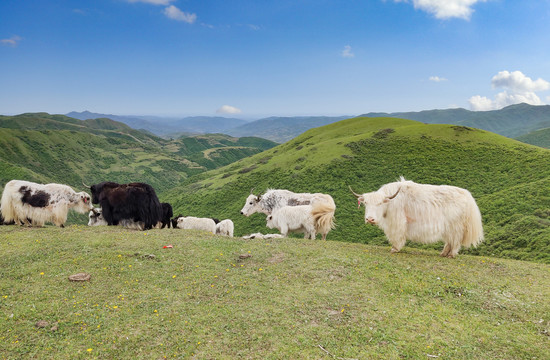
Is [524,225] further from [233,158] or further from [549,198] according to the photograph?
[233,158]

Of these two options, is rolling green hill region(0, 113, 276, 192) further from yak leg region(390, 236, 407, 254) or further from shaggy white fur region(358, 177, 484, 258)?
yak leg region(390, 236, 407, 254)

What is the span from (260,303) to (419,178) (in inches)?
1375

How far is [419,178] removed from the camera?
36375 mm

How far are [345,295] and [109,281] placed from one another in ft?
20.4

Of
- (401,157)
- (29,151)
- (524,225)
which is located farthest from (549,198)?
(29,151)

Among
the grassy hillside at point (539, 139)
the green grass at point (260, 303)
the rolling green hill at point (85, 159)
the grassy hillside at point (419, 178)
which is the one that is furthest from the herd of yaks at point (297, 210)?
the grassy hillside at point (539, 139)

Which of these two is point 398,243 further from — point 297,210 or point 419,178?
point 419,178

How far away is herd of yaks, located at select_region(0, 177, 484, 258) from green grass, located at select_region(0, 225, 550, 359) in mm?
1018

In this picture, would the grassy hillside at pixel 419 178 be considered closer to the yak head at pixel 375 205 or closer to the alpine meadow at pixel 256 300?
the alpine meadow at pixel 256 300

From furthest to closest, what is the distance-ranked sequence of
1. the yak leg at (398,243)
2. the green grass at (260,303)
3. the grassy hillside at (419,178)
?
the grassy hillside at (419,178) < the yak leg at (398,243) < the green grass at (260,303)

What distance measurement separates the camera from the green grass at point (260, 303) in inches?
210

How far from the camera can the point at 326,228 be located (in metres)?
14.7

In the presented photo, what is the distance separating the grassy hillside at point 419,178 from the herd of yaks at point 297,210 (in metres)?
7.84

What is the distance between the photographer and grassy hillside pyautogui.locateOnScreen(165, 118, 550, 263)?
19547 millimetres
